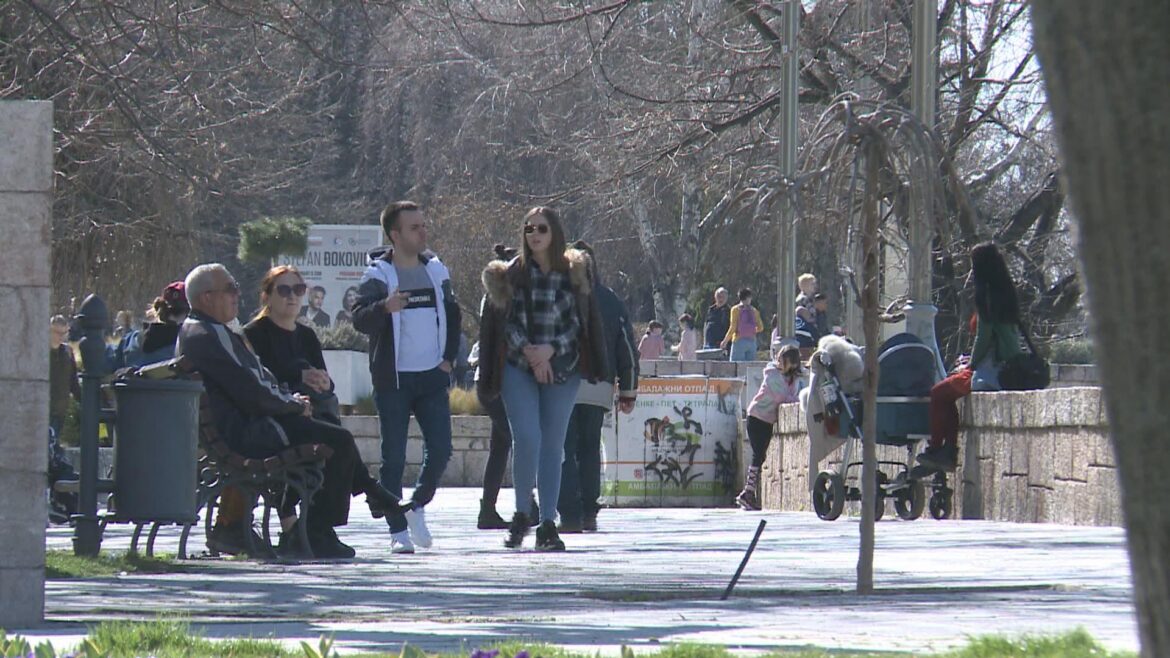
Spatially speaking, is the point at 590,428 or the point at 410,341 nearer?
the point at 410,341

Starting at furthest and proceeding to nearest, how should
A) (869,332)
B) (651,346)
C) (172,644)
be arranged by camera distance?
(651,346) → (869,332) → (172,644)

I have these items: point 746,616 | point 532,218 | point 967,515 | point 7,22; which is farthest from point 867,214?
point 7,22

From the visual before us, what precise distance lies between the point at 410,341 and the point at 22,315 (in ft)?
15.0

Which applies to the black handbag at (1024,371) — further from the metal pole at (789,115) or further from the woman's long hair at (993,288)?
the metal pole at (789,115)

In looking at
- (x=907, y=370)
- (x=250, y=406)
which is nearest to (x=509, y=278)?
(x=250, y=406)

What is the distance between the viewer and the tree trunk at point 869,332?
6.85m

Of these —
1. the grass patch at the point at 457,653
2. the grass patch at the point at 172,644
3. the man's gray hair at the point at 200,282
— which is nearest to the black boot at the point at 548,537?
the man's gray hair at the point at 200,282

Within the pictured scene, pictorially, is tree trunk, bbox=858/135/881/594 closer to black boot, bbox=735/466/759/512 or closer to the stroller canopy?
the stroller canopy

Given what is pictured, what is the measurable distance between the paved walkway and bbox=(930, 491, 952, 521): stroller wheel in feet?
7.44

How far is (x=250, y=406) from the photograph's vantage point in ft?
32.1

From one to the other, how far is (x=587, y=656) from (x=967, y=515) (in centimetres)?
999

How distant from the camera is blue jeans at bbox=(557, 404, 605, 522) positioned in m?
12.5

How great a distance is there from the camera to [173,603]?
7.11 m

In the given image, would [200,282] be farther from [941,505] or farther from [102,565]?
[941,505]
